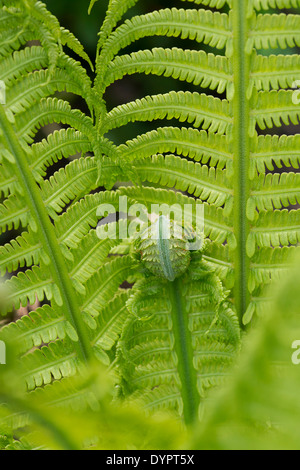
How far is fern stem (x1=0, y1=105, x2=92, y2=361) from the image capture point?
77 centimetres

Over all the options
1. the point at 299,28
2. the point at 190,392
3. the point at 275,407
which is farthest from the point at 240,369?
the point at 299,28

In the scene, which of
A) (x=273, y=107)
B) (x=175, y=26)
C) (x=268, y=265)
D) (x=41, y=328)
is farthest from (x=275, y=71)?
(x=41, y=328)

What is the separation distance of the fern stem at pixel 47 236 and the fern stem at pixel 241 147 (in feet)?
0.85

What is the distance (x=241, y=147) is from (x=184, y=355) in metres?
0.34

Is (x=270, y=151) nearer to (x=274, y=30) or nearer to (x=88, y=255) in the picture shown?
(x=274, y=30)

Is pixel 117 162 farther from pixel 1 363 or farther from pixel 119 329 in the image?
pixel 1 363

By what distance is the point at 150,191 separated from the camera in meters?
0.85

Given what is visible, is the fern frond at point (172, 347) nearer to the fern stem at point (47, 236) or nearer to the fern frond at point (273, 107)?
the fern stem at point (47, 236)

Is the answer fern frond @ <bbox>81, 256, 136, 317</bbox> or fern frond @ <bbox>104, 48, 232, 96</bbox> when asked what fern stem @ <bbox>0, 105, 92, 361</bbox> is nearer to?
fern frond @ <bbox>81, 256, 136, 317</bbox>

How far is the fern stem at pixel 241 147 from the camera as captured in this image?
2.47 feet

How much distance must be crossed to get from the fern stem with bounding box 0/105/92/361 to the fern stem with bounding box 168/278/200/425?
14cm

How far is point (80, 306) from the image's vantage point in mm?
825

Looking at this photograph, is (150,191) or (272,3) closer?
(272,3)

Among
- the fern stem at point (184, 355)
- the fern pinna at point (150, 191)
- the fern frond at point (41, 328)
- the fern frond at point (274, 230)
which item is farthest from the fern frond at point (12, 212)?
the fern frond at point (274, 230)
